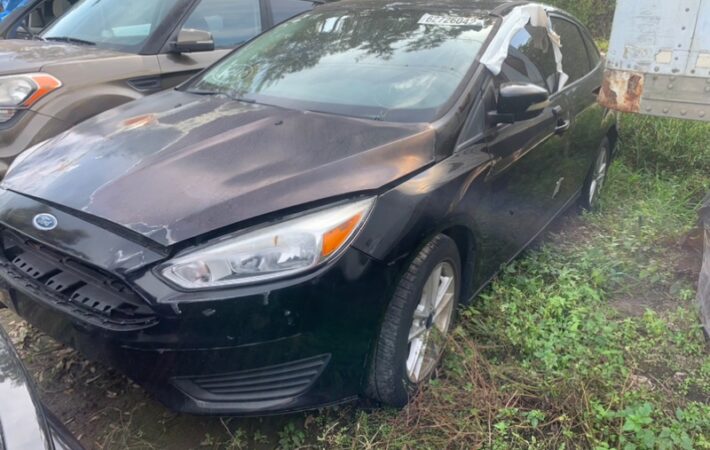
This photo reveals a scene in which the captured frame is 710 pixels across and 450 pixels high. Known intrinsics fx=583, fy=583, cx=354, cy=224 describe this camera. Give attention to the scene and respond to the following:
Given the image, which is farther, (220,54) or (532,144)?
(220,54)

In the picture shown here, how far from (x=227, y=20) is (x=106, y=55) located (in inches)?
44.1

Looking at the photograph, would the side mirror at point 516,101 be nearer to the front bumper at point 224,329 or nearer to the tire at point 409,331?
the tire at point 409,331

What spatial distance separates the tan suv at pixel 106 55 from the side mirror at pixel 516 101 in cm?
246

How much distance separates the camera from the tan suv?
11.6 feet

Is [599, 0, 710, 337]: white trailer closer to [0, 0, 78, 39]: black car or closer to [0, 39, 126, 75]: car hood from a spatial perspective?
[0, 39, 126, 75]: car hood

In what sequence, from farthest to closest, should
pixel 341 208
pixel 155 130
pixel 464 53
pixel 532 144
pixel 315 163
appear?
pixel 532 144 < pixel 464 53 < pixel 155 130 < pixel 315 163 < pixel 341 208

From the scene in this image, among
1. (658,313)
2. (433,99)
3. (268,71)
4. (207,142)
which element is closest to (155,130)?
(207,142)

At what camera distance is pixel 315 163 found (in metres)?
2.08

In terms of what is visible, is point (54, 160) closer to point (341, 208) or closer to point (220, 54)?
point (341, 208)

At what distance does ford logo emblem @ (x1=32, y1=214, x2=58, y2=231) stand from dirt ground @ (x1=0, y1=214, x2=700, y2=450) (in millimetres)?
767

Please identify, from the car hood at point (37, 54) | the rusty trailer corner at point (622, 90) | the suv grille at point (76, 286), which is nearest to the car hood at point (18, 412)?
the suv grille at point (76, 286)

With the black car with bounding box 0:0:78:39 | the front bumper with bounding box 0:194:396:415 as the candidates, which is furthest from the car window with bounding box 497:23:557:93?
the black car with bounding box 0:0:78:39

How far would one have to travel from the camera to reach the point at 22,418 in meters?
1.36

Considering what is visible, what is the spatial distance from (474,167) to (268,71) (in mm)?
1257
